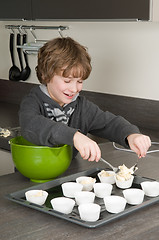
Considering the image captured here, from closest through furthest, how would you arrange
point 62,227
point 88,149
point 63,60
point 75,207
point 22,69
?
point 62,227, point 75,207, point 88,149, point 63,60, point 22,69

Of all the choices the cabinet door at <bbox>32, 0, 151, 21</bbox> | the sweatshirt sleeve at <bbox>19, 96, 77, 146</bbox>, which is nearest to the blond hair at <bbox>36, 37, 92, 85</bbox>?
the sweatshirt sleeve at <bbox>19, 96, 77, 146</bbox>

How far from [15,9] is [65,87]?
0.98 m

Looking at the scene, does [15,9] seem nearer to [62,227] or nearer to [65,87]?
[65,87]

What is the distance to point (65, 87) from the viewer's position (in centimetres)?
176

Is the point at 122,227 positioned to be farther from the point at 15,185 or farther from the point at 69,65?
the point at 69,65

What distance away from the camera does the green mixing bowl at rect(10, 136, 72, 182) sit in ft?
5.02

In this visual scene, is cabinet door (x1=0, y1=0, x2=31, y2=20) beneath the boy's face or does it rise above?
above

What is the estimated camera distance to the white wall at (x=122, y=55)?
2.47 metres

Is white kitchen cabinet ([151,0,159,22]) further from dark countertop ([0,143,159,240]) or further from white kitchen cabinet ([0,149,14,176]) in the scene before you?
white kitchen cabinet ([0,149,14,176])

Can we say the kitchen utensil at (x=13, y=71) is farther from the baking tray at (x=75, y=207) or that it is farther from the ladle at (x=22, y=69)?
the baking tray at (x=75, y=207)

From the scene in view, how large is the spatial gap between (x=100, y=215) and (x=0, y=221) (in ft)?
0.89

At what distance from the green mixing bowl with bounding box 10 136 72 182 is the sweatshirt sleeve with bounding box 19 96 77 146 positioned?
38 mm

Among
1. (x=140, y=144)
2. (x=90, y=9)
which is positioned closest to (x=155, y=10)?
(x=90, y=9)

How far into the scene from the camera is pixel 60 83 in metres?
1.76
